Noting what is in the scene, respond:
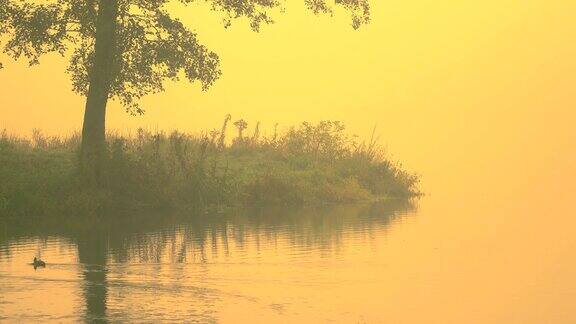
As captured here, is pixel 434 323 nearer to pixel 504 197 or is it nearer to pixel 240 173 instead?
pixel 240 173

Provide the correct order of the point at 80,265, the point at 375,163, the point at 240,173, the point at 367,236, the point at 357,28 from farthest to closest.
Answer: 1. the point at 375,163
2. the point at 240,173
3. the point at 357,28
4. the point at 367,236
5. the point at 80,265

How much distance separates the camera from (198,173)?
1313 inches

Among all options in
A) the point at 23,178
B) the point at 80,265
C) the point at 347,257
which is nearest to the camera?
the point at 80,265

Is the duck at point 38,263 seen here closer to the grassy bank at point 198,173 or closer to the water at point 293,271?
the water at point 293,271

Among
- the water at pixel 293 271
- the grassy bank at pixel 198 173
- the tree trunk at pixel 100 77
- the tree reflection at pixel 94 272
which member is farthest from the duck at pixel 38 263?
the tree trunk at pixel 100 77

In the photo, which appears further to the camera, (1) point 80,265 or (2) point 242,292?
(1) point 80,265

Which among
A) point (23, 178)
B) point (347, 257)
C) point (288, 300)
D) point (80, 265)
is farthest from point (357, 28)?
point (288, 300)

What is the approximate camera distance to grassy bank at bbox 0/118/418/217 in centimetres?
3023

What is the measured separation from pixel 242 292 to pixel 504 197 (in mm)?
26856

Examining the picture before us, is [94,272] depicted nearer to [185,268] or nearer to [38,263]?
[38,263]

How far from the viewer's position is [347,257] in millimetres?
20016

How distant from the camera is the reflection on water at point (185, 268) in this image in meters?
14.0

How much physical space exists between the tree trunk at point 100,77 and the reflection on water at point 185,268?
513cm

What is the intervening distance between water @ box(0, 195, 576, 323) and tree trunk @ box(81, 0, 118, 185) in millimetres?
5171
